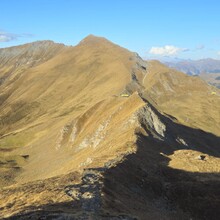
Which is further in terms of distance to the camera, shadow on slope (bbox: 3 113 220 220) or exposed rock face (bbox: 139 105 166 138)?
exposed rock face (bbox: 139 105 166 138)

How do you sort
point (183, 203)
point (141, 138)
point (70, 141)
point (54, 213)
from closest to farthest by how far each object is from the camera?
point (54, 213) < point (183, 203) < point (141, 138) < point (70, 141)

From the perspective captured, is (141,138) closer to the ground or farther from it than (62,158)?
farther from it

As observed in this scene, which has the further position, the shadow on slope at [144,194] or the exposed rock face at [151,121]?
the exposed rock face at [151,121]

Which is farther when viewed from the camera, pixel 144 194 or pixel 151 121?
pixel 151 121

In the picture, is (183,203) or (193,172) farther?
(193,172)

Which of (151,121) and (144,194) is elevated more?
(151,121)

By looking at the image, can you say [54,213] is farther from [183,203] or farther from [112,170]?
[183,203]

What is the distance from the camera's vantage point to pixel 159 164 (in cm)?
4872

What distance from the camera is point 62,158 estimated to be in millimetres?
93500

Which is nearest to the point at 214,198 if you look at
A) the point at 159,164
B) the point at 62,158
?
the point at 159,164

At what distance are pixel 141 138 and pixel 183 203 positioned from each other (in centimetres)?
2580

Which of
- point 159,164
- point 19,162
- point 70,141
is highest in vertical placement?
point 159,164

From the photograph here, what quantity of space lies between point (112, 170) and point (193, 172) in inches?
503

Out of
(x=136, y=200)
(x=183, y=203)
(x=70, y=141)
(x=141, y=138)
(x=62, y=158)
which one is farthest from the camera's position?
(x=70, y=141)
